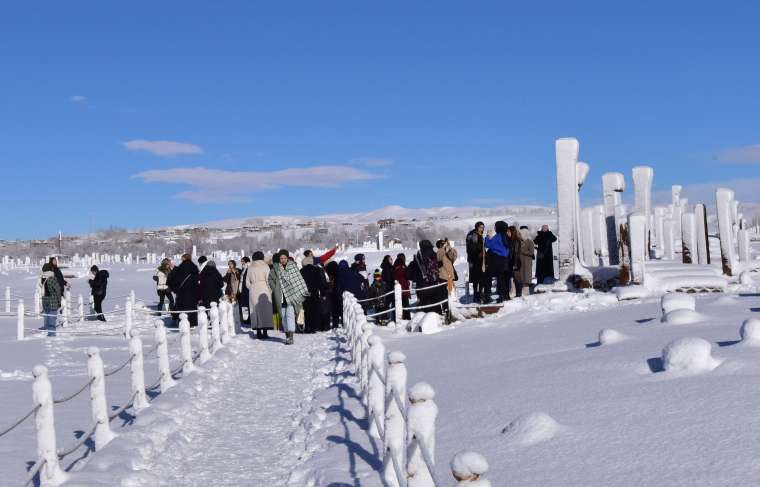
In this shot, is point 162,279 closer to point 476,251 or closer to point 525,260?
point 476,251

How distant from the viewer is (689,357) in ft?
22.6

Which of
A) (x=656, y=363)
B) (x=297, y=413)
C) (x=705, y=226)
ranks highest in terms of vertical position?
(x=705, y=226)

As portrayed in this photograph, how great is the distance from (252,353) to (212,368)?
268cm

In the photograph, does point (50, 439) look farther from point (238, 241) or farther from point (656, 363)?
point (238, 241)

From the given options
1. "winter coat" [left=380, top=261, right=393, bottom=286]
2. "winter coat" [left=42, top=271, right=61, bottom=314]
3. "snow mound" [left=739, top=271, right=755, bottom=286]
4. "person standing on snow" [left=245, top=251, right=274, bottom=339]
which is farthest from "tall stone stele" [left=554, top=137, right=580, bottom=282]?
"winter coat" [left=42, top=271, right=61, bottom=314]

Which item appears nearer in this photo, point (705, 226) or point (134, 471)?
point (134, 471)

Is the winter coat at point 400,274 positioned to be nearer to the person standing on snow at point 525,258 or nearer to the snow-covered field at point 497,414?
the person standing on snow at point 525,258

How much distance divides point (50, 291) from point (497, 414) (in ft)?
51.8

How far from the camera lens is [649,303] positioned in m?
13.8

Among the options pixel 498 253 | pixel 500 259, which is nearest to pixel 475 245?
Answer: pixel 498 253

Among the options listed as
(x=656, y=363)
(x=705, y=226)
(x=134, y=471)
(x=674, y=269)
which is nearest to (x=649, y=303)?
(x=674, y=269)

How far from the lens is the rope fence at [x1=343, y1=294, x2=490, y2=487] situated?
328 cm

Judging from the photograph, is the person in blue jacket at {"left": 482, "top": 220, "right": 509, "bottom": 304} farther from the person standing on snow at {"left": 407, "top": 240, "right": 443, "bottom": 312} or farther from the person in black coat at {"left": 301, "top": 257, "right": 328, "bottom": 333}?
the person in black coat at {"left": 301, "top": 257, "right": 328, "bottom": 333}

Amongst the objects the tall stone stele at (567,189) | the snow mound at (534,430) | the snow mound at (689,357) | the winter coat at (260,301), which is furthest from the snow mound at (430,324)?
the snow mound at (534,430)
